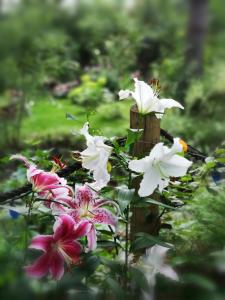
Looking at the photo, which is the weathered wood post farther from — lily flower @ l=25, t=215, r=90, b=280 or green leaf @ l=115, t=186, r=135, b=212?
lily flower @ l=25, t=215, r=90, b=280

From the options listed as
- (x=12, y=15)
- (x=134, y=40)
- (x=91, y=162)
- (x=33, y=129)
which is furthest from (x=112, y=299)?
(x=12, y=15)

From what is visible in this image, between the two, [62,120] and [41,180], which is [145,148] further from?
[62,120]

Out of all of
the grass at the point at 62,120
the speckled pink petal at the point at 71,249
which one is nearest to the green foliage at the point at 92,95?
the grass at the point at 62,120

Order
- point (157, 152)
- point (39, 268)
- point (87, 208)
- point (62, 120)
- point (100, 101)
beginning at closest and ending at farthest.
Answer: point (39, 268) → point (157, 152) → point (87, 208) → point (62, 120) → point (100, 101)

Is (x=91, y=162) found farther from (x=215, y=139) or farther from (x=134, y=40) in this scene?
(x=134, y=40)

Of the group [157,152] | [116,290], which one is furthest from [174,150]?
[116,290]

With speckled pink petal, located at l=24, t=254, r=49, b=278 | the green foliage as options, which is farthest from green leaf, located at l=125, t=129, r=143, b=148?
the green foliage

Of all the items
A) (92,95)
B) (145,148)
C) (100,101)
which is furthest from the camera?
(100,101)
